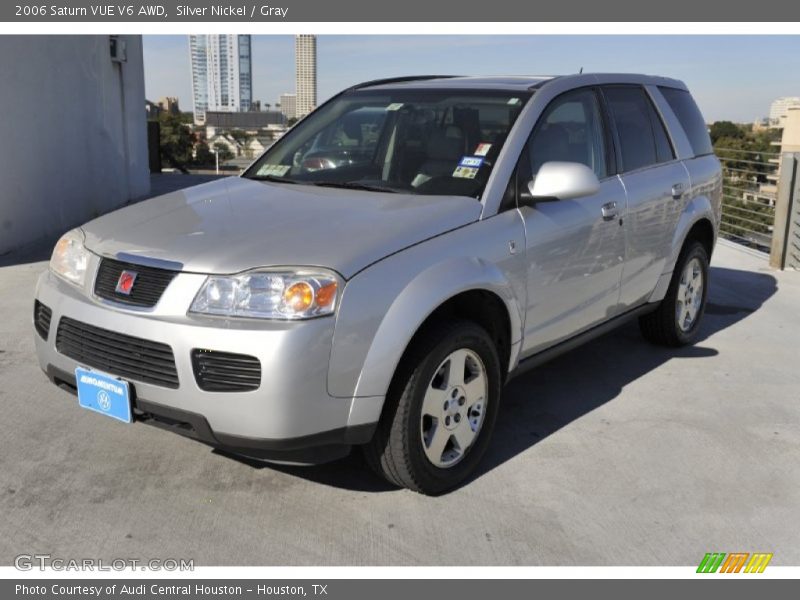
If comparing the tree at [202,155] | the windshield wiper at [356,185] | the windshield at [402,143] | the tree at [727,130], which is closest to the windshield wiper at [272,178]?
the windshield at [402,143]

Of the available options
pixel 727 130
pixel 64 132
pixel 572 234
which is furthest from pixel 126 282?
pixel 727 130

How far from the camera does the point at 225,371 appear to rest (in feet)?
9.52

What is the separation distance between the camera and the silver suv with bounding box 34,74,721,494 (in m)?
2.92

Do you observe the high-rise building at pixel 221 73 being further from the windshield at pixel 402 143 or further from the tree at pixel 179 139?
the windshield at pixel 402 143

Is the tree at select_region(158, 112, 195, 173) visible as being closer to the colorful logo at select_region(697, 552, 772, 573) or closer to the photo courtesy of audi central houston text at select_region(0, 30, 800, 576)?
the photo courtesy of audi central houston text at select_region(0, 30, 800, 576)

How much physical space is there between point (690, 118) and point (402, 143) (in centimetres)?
265

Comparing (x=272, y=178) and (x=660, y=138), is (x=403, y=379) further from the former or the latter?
(x=660, y=138)

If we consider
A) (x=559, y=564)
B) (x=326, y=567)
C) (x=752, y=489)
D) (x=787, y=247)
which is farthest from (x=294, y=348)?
(x=787, y=247)

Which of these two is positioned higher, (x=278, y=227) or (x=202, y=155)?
(x=278, y=227)

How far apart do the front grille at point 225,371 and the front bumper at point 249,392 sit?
0.07 ft

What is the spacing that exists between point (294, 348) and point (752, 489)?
7.48ft

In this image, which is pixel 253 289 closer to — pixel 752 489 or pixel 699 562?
pixel 699 562

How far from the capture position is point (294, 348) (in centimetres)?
283

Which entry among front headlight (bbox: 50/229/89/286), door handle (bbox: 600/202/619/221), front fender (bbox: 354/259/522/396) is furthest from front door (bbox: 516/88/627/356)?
front headlight (bbox: 50/229/89/286)
